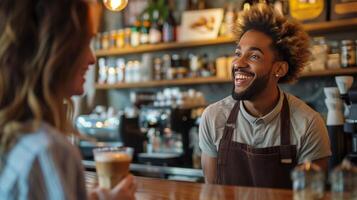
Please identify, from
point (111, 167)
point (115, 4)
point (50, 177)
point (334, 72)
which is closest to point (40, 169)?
point (50, 177)

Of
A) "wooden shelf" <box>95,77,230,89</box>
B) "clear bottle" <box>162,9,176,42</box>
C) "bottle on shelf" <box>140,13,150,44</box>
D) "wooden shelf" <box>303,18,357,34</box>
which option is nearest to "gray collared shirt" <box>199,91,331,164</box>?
"wooden shelf" <box>303,18,357,34</box>

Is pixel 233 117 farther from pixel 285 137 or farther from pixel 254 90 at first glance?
pixel 285 137

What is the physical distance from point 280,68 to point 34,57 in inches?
62.2

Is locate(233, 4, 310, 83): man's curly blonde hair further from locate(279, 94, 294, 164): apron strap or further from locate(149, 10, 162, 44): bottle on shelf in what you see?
locate(149, 10, 162, 44): bottle on shelf

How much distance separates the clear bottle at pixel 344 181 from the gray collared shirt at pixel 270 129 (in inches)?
38.2

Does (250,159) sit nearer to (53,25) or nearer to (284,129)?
(284,129)

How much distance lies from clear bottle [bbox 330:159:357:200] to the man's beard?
43.2 inches

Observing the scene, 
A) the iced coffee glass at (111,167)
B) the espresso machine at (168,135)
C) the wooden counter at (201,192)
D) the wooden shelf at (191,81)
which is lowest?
the espresso machine at (168,135)

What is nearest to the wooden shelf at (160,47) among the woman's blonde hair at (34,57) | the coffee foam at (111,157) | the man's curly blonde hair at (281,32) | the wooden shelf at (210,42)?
the wooden shelf at (210,42)

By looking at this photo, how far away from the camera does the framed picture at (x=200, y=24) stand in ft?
13.3

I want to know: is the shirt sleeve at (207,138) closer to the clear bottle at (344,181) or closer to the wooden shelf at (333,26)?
the clear bottle at (344,181)

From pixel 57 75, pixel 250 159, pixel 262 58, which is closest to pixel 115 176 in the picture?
pixel 57 75

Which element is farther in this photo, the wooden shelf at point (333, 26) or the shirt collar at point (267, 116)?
the wooden shelf at point (333, 26)

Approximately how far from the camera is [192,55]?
4324mm
